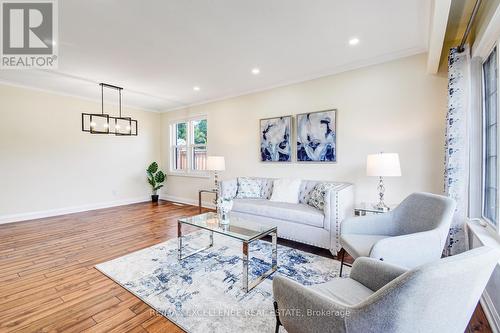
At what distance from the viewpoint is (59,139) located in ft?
15.9

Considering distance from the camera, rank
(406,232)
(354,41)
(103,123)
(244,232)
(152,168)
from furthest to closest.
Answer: (152,168) → (103,123) → (354,41) → (244,232) → (406,232)

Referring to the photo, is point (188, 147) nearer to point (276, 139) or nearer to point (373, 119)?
point (276, 139)

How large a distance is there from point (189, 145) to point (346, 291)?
540 centimetres

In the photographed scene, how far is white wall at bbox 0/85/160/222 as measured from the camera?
4.27m

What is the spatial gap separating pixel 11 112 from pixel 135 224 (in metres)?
3.14

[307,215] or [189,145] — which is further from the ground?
[189,145]

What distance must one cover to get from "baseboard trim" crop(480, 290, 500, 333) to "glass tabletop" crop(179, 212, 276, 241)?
174 cm

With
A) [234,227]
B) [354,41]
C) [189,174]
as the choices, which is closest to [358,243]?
[234,227]

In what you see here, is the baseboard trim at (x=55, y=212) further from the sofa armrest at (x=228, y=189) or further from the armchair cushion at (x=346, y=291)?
the armchair cushion at (x=346, y=291)

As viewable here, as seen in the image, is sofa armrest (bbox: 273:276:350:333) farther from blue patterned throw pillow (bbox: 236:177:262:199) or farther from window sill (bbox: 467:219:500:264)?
blue patterned throw pillow (bbox: 236:177:262:199)

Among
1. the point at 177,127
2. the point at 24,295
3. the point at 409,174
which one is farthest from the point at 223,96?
the point at 24,295

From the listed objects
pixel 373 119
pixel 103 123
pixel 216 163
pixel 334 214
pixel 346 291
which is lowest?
pixel 346 291

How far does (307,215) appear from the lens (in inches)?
118

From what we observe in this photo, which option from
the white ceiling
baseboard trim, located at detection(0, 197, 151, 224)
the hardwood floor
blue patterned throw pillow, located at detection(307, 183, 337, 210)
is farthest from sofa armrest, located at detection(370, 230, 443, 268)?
baseboard trim, located at detection(0, 197, 151, 224)
